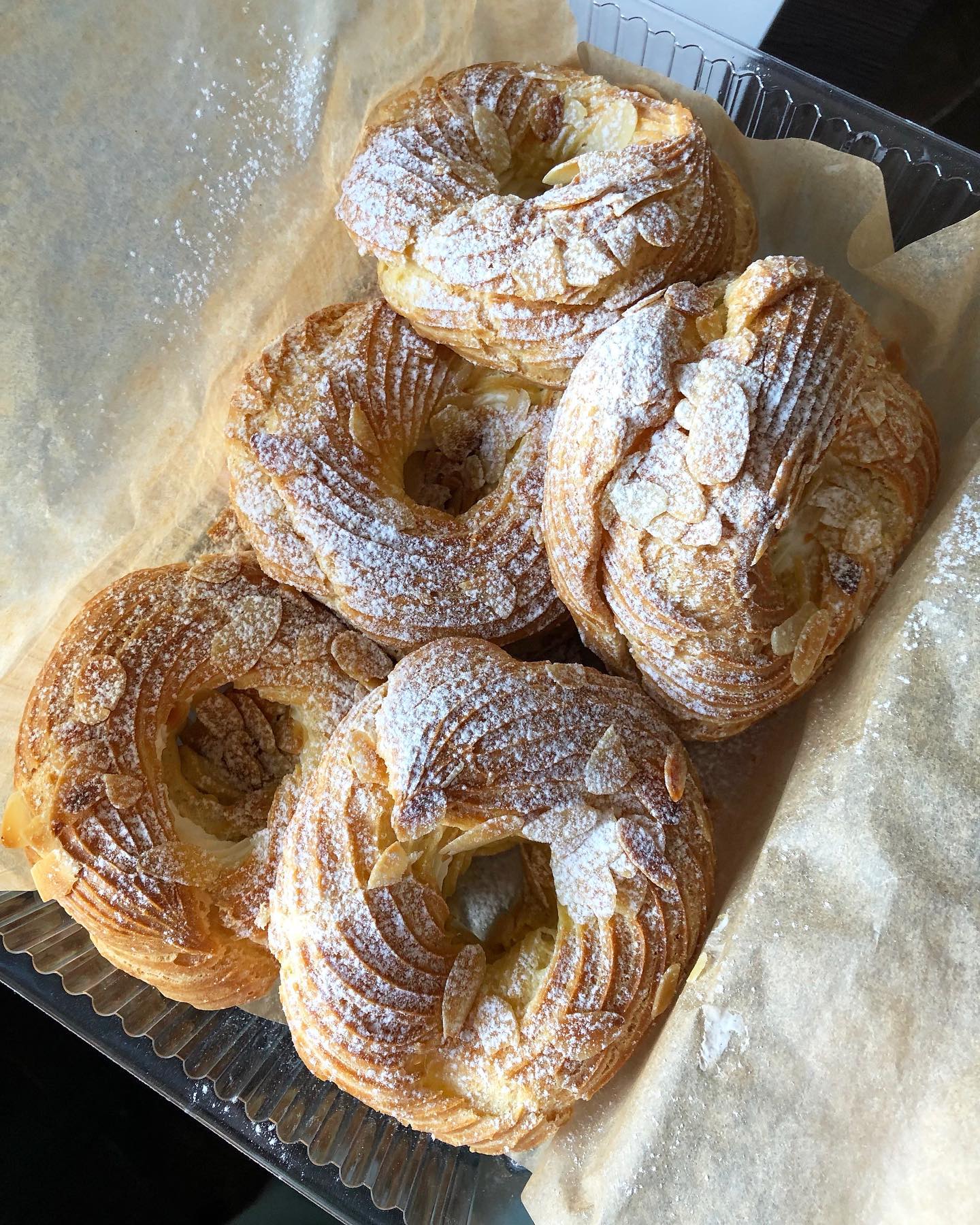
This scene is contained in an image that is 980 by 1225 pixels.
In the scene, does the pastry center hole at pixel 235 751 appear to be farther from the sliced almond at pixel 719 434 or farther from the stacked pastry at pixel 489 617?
the sliced almond at pixel 719 434

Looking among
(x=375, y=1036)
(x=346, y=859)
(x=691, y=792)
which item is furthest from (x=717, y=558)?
(x=375, y=1036)

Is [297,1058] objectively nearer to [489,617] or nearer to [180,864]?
[180,864]

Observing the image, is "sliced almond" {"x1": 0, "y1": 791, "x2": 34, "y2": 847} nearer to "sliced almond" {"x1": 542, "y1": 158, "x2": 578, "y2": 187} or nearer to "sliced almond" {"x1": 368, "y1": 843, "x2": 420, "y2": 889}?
"sliced almond" {"x1": 368, "y1": 843, "x2": 420, "y2": 889}

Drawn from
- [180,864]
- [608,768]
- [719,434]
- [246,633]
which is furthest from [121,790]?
[719,434]

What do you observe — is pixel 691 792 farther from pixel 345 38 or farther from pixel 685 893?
pixel 345 38

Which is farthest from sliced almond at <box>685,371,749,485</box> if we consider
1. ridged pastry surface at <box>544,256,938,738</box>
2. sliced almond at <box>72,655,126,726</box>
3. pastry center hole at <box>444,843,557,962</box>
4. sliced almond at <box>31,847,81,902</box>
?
sliced almond at <box>31,847,81,902</box>
